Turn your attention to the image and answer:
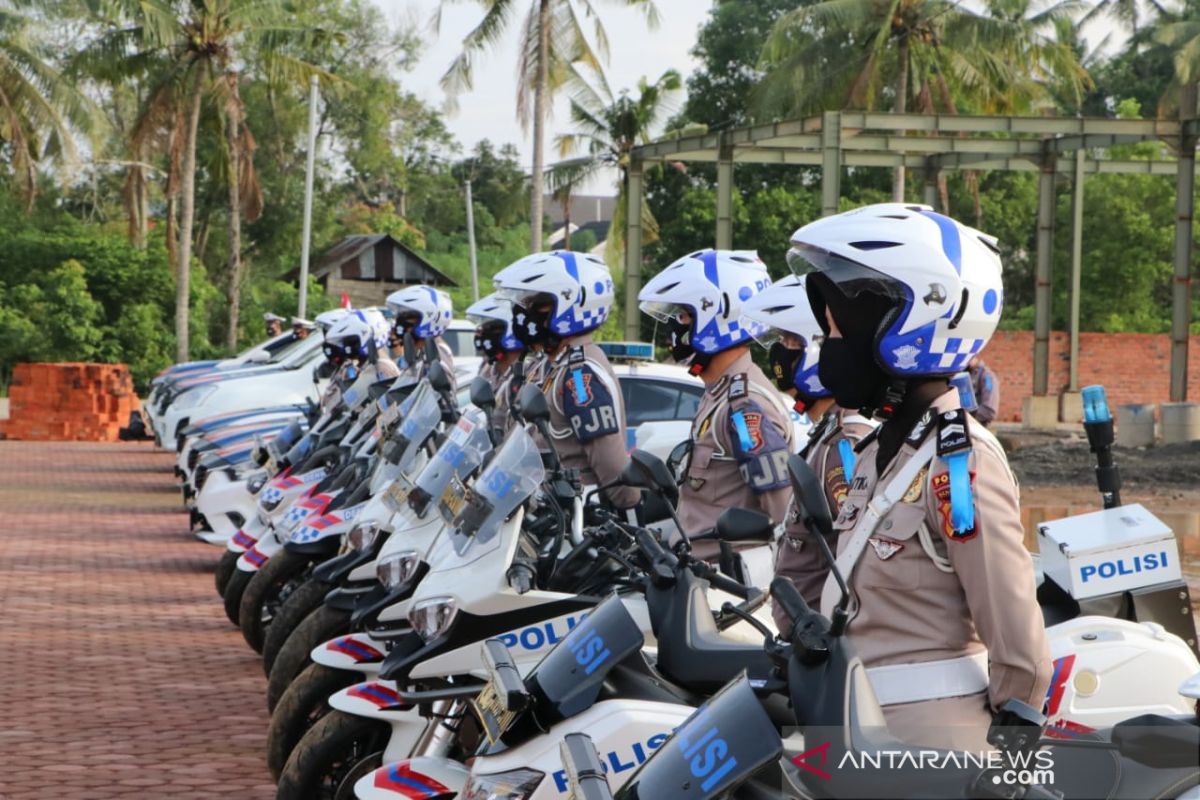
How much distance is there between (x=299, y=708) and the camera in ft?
20.3

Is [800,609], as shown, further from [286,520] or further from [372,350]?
[372,350]

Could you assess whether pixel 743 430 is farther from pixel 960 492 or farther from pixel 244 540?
pixel 244 540

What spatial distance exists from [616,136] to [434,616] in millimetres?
37820

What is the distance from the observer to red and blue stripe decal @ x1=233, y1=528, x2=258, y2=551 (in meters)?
10.0

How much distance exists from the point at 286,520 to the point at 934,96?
32860 millimetres

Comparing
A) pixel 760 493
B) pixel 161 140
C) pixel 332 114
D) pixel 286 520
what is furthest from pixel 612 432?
pixel 332 114

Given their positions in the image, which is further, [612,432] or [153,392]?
[153,392]

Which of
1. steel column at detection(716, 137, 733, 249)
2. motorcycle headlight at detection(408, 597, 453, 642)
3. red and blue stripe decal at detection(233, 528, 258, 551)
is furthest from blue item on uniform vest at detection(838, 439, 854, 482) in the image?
steel column at detection(716, 137, 733, 249)

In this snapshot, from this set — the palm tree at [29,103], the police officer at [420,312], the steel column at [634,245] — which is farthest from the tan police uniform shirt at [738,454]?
the palm tree at [29,103]

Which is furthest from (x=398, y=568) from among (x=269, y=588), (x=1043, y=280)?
(x=1043, y=280)

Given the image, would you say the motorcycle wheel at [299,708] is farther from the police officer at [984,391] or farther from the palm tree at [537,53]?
the palm tree at [537,53]

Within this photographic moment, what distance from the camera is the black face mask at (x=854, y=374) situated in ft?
11.7

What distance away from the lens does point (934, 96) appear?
129 feet

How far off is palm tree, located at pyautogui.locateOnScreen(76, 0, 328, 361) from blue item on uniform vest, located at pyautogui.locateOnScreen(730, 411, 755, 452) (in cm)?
2960
